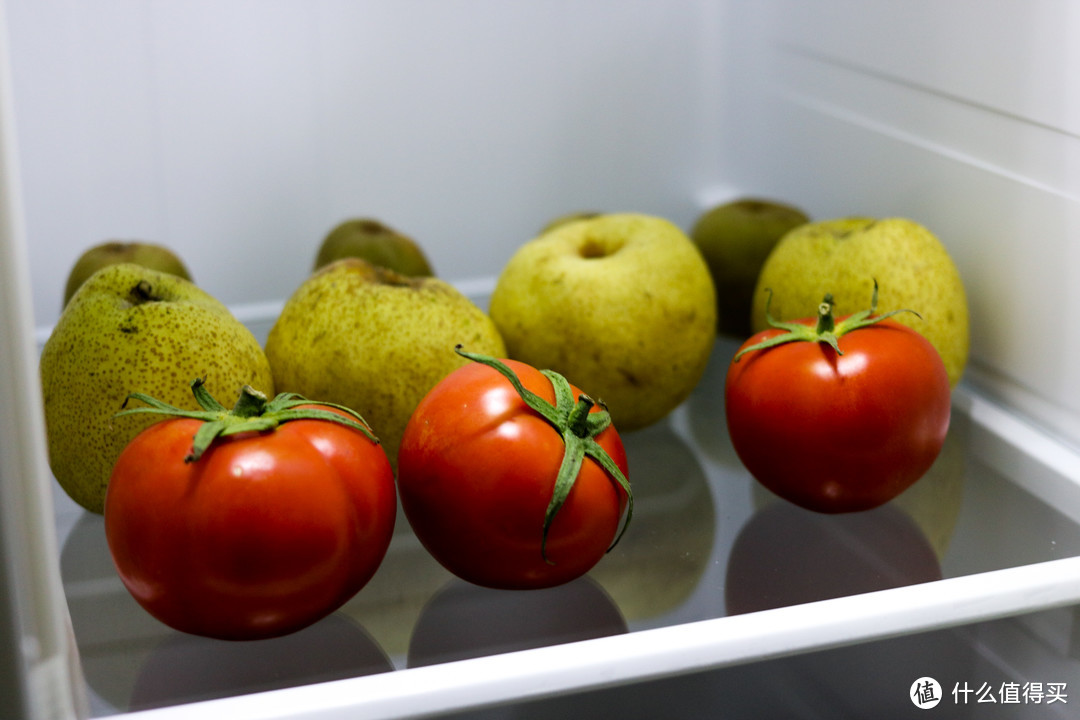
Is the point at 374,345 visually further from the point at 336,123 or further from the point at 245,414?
the point at 336,123

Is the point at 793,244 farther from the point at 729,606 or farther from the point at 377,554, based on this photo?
the point at 377,554

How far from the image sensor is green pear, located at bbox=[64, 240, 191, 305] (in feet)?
2.60

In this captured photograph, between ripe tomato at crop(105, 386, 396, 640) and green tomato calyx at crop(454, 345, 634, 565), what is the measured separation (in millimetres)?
84

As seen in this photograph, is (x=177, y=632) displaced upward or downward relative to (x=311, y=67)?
downward

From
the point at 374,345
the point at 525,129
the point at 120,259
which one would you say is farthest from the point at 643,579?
the point at 525,129

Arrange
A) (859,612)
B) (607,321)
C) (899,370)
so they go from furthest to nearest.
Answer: (607,321) < (899,370) < (859,612)

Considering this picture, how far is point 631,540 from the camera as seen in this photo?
2.21 ft

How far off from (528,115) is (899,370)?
540mm

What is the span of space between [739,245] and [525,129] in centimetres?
26

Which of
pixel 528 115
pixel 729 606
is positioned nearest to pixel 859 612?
pixel 729 606

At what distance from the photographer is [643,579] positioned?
2.07 ft

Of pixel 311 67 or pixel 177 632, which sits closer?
pixel 177 632

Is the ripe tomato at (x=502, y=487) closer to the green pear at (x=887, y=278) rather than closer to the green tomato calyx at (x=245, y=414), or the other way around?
the green tomato calyx at (x=245, y=414)

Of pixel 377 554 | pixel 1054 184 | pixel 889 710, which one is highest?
pixel 1054 184
